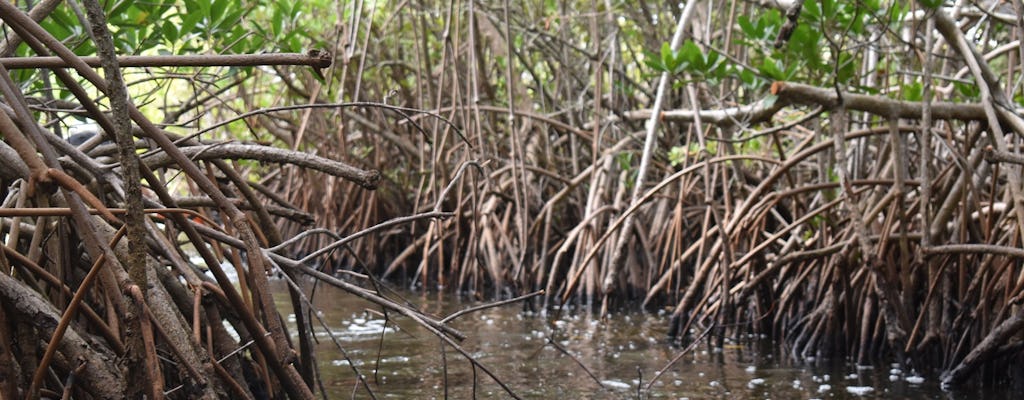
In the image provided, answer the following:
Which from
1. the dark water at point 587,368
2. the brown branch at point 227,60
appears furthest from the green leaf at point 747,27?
the brown branch at point 227,60

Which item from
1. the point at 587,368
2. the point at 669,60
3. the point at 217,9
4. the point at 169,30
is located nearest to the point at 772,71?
the point at 669,60

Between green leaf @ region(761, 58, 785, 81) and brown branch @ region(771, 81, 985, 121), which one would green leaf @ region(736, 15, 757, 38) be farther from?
brown branch @ region(771, 81, 985, 121)

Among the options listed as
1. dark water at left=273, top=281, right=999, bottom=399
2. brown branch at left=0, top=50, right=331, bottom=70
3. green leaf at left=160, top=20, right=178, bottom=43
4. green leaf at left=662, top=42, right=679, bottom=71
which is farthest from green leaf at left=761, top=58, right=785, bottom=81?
brown branch at left=0, top=50, right=331, bottom=70

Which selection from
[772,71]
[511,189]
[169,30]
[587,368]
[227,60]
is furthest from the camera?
[511,189]

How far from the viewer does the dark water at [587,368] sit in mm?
3574

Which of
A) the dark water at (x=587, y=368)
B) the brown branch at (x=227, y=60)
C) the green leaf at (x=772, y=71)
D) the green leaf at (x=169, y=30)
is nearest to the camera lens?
the brown branch at (x=227, y=60)

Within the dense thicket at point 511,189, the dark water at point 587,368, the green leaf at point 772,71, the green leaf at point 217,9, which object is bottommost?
the dark water at point 587,368

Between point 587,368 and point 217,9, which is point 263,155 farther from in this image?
point 587,368

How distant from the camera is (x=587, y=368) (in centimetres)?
Answer: 402

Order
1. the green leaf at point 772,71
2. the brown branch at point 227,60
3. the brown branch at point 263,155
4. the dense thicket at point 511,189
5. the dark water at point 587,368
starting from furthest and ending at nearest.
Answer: the green leaf at point 772,71 → the dark water at point 587,368 → the brown branch at point 263,155 → the dense thicket at point 511,189 → the brown branch at point 227,60

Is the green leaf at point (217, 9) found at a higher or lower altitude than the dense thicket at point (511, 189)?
higher

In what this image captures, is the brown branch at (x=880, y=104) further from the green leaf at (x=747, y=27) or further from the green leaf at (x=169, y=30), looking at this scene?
the green leaf at (x=169, y=30)

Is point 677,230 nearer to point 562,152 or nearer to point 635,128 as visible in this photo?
point 635,128

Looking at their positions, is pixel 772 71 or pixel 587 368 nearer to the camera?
pixel 772 71
